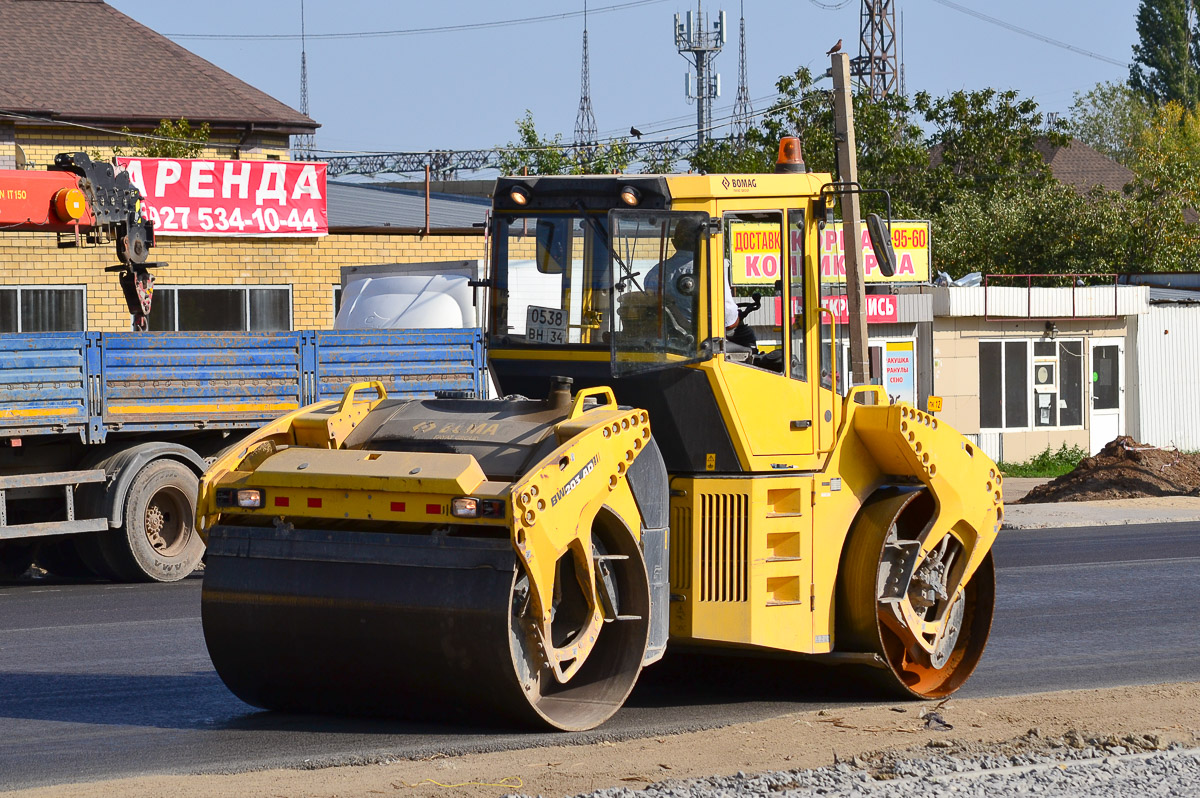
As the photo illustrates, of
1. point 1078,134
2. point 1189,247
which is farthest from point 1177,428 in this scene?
point 1078,134

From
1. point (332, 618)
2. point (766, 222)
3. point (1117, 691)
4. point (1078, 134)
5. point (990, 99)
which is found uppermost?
point (1078, 134)

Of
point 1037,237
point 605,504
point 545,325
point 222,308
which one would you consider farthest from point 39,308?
point 1037,237

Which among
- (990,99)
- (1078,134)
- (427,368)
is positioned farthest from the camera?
(1078,134)

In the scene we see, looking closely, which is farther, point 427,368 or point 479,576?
point 427,368

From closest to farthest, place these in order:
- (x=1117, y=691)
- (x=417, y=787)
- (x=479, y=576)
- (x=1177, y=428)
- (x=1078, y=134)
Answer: (x=417, y=787), (x=479, y=576), (x=1117, y=691), (x=1177, y=428), (x=1078, y=134)

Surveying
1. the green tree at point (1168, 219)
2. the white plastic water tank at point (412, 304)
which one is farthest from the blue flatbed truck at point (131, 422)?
the green tree at point (1168, 219)

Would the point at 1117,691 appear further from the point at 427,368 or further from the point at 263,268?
the point at 263,268

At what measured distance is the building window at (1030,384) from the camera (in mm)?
28219

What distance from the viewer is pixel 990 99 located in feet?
134

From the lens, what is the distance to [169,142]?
33000 mm

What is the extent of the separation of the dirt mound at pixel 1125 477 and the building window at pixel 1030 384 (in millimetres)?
3260

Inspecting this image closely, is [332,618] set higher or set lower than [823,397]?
lower

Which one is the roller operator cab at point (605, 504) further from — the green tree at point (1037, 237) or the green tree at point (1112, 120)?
the green tree at point (1112, 120)

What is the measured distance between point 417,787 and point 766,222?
3.56 metres
